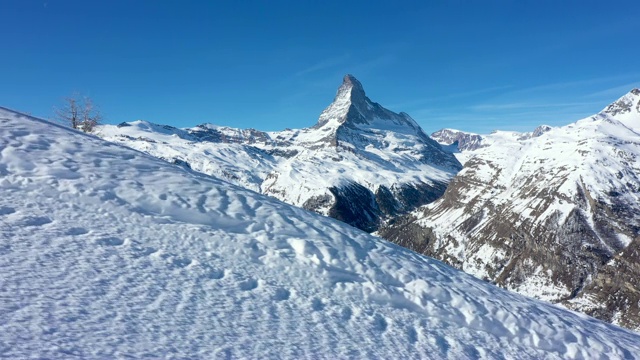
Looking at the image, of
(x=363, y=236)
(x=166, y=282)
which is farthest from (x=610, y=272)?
(x=166, y=282)

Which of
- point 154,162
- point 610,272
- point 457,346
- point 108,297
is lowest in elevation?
point 610,272

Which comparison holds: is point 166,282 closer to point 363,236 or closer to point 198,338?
point 198,338

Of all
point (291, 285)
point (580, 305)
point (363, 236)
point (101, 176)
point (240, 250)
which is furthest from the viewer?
point (580, 305)

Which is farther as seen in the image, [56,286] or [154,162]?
[154,162]

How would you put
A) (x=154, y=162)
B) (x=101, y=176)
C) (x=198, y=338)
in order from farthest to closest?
(x=154, y=162), (x=101, y=176), (x=198, y=338)

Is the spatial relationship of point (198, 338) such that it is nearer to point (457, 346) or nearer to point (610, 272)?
point (457, 346)

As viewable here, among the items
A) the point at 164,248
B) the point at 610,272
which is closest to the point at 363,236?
the point at 164,248

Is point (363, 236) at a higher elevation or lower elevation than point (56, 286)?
higher
